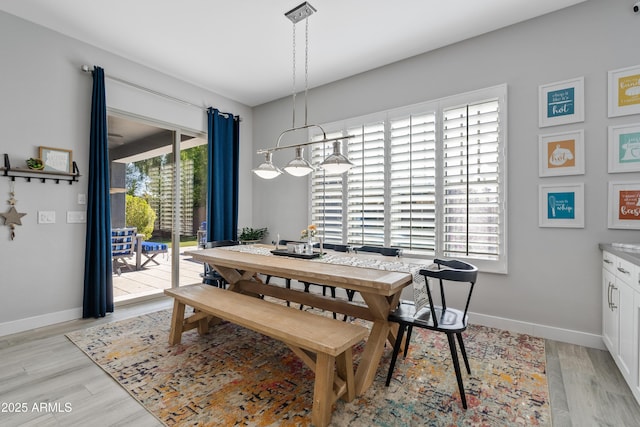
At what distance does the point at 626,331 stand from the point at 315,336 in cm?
208

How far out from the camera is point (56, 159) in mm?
3271

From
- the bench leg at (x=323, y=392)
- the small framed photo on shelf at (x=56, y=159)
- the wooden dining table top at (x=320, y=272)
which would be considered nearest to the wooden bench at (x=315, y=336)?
the bench leg at (x=323, y=392)

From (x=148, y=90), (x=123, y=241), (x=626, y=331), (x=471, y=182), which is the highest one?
(x=148, y=90)

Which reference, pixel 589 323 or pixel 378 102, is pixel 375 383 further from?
pixel 378 102

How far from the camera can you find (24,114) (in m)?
3.09

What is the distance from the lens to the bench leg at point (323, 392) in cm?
171

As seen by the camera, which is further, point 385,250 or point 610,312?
point 385,250

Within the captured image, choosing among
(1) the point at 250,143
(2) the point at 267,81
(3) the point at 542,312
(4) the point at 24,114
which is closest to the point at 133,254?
(4) the point at 24,114

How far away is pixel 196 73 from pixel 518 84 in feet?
12.9

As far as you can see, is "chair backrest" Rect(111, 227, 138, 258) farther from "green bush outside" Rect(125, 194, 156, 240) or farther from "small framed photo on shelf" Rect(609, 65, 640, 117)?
"small framed photo on shelf" Rect(609, 65, 640, 117)

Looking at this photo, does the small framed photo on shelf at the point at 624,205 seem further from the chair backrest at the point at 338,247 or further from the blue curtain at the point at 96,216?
the blue curtain at the point at 96,216

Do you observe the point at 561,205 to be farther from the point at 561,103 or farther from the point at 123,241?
the point at 123,241

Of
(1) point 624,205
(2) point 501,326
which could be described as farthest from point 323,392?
(1) point 624,205

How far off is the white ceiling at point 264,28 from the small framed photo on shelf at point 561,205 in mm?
1679
